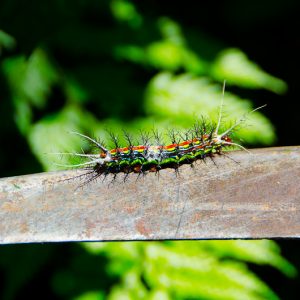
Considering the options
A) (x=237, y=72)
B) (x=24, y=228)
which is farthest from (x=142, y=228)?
(x=237, y=72)

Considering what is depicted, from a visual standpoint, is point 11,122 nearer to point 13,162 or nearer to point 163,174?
point 13,162

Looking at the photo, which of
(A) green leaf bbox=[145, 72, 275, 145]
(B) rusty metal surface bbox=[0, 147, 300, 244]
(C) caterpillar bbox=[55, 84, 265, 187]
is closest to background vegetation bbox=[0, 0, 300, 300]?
(A) green leaf bbox=[145, 72, 275, 145]

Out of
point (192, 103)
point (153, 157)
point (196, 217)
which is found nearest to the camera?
point (196, 217)

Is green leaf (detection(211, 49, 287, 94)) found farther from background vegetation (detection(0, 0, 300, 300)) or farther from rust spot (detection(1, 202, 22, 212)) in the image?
rust spot (detection(1, 202, 22, 212))

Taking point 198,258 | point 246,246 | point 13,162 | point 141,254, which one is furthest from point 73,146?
point 246,246

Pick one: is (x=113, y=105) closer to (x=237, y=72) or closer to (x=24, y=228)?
(x=237, y=72)

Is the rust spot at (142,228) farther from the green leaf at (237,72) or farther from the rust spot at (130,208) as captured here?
the green leaf at (237,72)

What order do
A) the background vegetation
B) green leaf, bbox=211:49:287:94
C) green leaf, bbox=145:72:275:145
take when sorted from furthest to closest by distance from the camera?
green leaf, bbox=211:49:287:94 < green leaf, bbox=145:72:275:145 < the background vegetation
